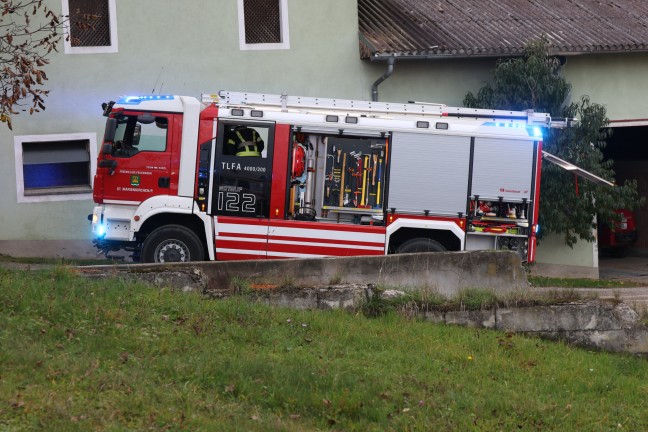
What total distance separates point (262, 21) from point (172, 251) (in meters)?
6.73

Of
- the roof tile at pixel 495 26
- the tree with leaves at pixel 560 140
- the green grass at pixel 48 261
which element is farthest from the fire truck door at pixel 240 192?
the tree with leaves at pixel 560 140

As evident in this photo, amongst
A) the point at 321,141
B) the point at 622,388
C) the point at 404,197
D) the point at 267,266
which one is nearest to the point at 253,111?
the point at 321,141

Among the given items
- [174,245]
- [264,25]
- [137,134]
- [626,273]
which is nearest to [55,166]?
[137,134]

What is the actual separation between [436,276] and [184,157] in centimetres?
435

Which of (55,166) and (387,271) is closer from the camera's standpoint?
(387,271)

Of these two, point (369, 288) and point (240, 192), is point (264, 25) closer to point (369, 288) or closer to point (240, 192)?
point (240, 192)

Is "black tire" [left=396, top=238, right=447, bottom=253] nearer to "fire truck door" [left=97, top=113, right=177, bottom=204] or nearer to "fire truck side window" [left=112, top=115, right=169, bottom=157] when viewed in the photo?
"fire truck door" [left=97, top=113, right=177, bottom=204]

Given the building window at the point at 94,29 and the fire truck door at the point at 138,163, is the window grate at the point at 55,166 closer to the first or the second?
the building window at the point at 94,29

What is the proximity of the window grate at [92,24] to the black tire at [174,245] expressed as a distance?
5.66 metres

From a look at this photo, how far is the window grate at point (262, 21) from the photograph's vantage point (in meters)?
19.5

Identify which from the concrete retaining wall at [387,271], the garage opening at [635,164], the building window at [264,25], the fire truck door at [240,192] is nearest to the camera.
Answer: the concrete retaining wall at [387,271]

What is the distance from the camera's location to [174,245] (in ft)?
47.7

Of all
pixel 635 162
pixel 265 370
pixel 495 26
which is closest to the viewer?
pixel 265 370

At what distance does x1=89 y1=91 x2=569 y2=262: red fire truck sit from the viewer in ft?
47.6
